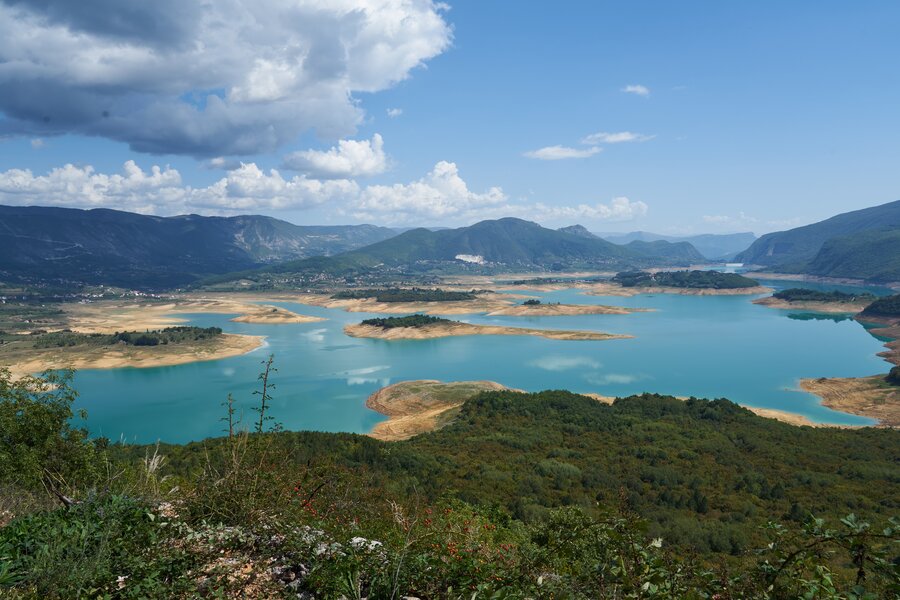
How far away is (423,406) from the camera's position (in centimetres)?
3459

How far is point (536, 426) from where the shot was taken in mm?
26984

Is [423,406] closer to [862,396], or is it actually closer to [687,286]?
[862,396]

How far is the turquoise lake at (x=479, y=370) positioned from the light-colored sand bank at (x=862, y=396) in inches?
47.1

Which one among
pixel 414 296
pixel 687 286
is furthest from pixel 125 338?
pixel 687 286

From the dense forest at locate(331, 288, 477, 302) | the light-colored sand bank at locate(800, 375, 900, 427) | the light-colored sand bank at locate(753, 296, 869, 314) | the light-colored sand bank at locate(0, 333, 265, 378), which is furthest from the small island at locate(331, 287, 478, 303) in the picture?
the light-colored sand bank at locate(800, 375, 900, 427)

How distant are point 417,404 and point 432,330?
33055 mm

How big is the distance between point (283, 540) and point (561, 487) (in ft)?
46.9

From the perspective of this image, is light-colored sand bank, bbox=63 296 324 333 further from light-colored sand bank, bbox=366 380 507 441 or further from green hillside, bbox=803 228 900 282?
green hillside, bbox=803 228 900 282

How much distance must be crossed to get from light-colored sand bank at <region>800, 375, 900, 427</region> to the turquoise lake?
1.20 m

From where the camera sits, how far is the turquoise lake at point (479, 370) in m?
33.6

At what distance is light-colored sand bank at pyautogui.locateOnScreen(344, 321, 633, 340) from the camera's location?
62844 millimetres

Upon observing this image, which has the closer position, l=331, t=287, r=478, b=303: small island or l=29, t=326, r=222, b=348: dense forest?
l=29, t=326, r=222, b=348: dense forest

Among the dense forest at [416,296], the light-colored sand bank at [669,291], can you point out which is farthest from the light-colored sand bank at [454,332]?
the light-colored sand bank at [669,291]

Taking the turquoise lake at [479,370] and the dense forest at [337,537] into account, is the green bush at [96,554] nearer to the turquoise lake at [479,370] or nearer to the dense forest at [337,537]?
the dense forest at [337,537]
